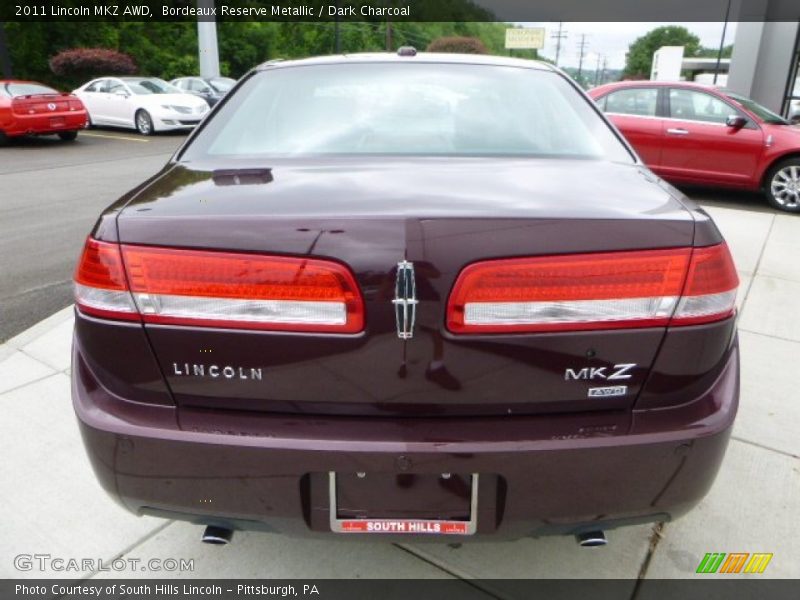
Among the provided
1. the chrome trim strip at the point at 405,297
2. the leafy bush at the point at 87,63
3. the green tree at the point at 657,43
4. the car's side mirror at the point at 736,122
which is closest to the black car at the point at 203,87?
the leafy bush at the point at 87,63

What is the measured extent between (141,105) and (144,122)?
42 centimetres

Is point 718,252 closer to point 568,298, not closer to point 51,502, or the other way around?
point 568,298

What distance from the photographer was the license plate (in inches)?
61.4

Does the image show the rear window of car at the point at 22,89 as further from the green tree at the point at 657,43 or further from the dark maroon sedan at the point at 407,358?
the green tree at the point at 657,43

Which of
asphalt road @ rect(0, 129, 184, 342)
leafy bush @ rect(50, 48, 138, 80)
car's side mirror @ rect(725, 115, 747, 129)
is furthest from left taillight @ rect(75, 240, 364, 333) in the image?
leafy bush @ rect(50, 48, 138, 80)

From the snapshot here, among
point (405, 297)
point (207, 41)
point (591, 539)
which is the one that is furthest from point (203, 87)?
point (591, 539)

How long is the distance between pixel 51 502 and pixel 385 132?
1796 millimetres

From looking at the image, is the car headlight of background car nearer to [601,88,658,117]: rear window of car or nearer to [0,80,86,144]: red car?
[0,80,86,144]: red car

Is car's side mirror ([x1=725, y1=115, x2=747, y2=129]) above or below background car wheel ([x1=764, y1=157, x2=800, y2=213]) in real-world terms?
above

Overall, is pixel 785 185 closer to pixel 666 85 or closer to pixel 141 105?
pixel 666 85

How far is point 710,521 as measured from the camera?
2.29m

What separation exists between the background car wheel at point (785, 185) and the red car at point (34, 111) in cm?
1312

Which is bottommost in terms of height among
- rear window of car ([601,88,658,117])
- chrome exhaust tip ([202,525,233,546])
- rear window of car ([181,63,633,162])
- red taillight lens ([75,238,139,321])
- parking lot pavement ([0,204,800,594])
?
parking lot pavement ([0,204,800,594])

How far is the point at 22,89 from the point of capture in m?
13.3
